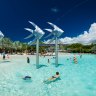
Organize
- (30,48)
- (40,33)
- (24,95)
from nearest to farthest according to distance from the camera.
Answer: (24,95) → (40,33) → (30,48)

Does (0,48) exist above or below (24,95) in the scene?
above

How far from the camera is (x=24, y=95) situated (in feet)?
53.6

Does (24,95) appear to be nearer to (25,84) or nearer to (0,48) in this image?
(25,84)

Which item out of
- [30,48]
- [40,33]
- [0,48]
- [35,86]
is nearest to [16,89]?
[35,86]

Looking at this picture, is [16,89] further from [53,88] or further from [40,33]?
[40,33]

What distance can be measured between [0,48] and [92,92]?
96292mm

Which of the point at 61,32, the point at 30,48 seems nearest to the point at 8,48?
the point at 30,48

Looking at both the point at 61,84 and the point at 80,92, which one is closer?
the point at 80,92

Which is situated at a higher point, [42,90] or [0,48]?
[0,48]

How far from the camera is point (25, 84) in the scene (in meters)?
20.8

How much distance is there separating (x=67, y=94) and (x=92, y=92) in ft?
8.26

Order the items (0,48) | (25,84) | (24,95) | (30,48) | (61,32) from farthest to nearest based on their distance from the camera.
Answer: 1. (30,48)
2. (0,48)
3. (61,32)
4. (25,84)
5. (24,95)

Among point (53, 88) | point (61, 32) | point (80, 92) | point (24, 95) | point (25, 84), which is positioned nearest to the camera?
point (24, 95)

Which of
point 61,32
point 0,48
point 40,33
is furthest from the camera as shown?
point 0,48
